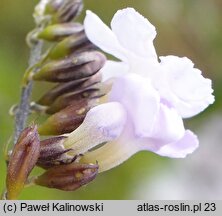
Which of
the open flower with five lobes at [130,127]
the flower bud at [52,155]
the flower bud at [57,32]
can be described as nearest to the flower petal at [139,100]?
the open flower with five lobes at [130,127]

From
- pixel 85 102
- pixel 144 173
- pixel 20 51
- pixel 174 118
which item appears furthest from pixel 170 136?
pixel 20 51

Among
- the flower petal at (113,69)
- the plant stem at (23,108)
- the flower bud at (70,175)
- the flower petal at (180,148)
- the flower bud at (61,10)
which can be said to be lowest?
the flower bud at (70,175)

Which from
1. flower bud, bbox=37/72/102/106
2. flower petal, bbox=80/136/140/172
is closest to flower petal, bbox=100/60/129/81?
flower bud, bbox=37/72/102/106

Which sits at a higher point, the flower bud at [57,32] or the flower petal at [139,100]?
the flower bud at [57,32]

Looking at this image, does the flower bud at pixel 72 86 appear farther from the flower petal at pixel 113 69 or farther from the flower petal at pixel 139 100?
the flower petal at pixel 139 100

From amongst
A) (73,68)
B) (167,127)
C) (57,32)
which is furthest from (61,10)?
(167,127)

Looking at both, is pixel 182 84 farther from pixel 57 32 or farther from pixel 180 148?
pixel 57 32
